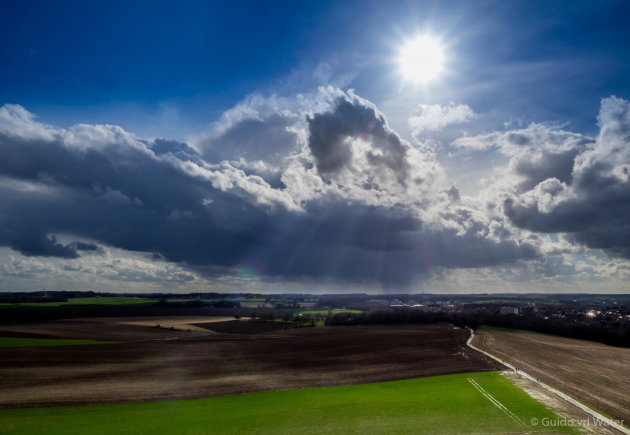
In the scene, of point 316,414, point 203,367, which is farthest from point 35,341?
point 316,414

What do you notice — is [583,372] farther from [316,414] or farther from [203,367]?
[203,367]

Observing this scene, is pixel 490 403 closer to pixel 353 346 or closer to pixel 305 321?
pixel 353 346

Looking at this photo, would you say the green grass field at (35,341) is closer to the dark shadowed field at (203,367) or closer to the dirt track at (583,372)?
the dark shadowed field at (203,367)

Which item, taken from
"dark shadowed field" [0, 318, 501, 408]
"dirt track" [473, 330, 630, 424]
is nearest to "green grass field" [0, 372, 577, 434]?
"dark shadowed field" [0, 318, 501, 408]

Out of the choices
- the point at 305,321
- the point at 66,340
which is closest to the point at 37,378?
the point at 66,340

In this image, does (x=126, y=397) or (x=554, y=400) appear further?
(x=126, y=397)
